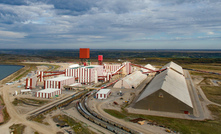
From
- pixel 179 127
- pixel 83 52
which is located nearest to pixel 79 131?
pixel 179 127

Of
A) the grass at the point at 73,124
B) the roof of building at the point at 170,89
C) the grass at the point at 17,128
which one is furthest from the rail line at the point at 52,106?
the roof of building at the point at 170,89

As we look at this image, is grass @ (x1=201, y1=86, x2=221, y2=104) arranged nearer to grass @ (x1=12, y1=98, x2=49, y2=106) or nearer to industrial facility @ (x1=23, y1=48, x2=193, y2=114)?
industrial facility @ (x1=23, y1=48, x2=193, y2=114)

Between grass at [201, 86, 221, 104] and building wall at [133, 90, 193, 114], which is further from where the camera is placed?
grass at [201, 86, 221, 104]

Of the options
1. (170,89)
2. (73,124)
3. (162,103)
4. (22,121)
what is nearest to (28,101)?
(22,121)

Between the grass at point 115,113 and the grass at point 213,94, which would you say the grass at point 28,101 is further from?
the grass at point 213,94

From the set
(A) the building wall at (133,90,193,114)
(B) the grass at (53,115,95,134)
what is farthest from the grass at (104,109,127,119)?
(B) the grass at (53,115,95,134)

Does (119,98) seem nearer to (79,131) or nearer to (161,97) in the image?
(161,97)
